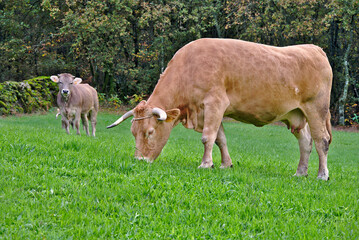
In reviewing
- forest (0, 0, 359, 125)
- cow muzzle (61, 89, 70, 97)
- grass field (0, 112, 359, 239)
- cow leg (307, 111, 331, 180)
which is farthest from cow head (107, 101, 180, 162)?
forest (0, 0, 359, 125)

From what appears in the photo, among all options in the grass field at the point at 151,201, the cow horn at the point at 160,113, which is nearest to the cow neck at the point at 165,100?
the cow horn at the point at 160,113

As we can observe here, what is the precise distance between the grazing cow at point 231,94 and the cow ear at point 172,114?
2 centimetres

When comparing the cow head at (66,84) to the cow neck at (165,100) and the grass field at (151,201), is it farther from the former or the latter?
the cow neck at (165,100)

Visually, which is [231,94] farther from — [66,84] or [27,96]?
[27,96]

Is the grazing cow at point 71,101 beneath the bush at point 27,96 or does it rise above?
above

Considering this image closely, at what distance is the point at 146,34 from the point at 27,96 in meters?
13.3

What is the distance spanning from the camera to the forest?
100ft

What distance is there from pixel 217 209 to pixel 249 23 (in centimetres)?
2794

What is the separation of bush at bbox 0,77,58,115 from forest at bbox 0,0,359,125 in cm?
441

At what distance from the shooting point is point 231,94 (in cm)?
826

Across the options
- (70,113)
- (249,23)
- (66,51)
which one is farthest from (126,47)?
(70,113)

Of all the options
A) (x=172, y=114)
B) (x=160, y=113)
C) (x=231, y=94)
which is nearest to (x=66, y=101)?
(x=172, y=114)

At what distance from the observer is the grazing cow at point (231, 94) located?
8.09 metres

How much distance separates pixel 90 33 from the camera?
1313 inches
